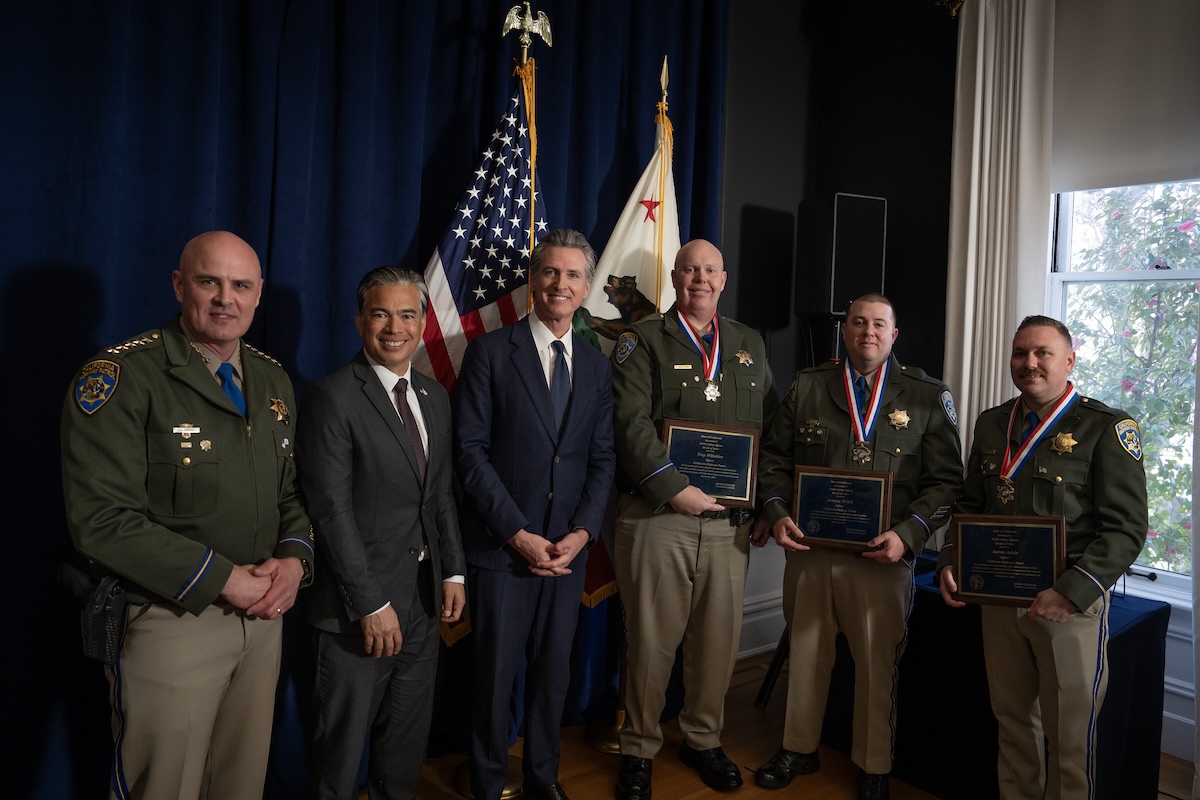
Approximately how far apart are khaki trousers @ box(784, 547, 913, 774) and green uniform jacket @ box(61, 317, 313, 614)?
5.60ft

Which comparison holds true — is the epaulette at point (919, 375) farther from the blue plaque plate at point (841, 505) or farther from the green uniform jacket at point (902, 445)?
the blue plaque plate at point (841, 505)

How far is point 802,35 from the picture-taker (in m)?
4.41

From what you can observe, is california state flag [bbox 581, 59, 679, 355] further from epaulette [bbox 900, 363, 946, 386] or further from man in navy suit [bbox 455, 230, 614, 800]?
epaulette [bbox 900, 363, 946, 386]

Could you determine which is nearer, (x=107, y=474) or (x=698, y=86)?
(x=107, y=474)

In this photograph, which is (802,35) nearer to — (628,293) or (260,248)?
(628,293)

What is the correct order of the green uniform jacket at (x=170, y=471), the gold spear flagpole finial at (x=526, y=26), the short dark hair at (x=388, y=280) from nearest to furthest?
the green uniform jacket at (x=170, y=471) → the short dark hair at (x=388, y=280) → the gold spear flagpole finial at (x=526, y=26)

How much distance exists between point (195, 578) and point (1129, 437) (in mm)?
2546

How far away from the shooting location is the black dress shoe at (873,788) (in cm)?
285

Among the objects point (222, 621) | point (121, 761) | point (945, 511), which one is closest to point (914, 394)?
point (945, 511)

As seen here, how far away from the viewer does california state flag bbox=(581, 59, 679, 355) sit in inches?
134

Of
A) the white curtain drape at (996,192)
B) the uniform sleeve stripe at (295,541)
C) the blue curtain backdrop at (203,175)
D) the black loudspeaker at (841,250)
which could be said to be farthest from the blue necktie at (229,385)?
the white curtain drape at (996,192)

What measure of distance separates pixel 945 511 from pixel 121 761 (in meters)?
2.46

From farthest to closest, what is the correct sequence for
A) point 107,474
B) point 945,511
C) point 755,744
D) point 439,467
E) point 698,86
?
point 698,86 → point 755,744 → point 945,511 → point 439,467 → point 107,474

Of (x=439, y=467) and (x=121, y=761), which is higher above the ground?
(x=439, y=467)
